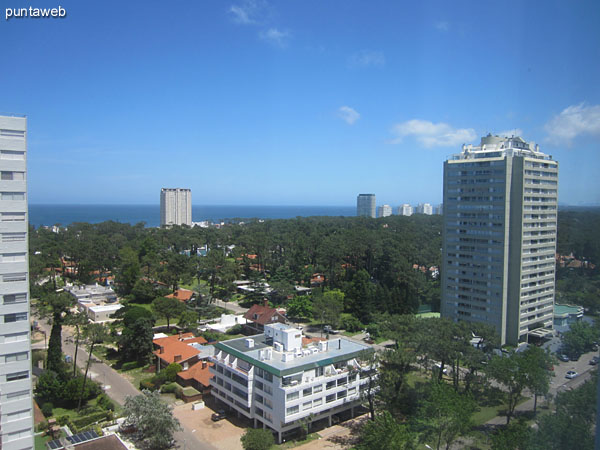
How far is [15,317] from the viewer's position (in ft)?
15.7

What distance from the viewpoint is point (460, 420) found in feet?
19.3

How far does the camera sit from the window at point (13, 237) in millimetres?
4737

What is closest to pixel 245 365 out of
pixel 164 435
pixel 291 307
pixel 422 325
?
pixel 164 435

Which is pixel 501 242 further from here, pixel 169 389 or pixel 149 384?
pixel 149 384

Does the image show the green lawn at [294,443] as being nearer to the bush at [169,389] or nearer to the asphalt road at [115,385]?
the asphalt road at [115,385]

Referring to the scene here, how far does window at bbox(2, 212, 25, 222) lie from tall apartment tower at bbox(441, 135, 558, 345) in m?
9.95

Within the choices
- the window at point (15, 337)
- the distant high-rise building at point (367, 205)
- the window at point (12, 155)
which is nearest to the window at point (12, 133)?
the window at point (12, 155)

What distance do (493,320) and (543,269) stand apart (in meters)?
1.84

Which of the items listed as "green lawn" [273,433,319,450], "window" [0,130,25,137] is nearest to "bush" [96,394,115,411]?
"green lawn" [273,433,319,450]

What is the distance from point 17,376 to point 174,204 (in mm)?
43350

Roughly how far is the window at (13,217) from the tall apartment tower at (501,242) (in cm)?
995

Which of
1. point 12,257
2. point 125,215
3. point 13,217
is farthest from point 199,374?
point 125,215

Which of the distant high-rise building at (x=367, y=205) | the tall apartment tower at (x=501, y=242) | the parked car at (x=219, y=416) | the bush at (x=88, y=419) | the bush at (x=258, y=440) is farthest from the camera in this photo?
the distant high-rise building at (x=367, y=205)

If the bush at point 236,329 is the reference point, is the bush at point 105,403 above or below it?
below
